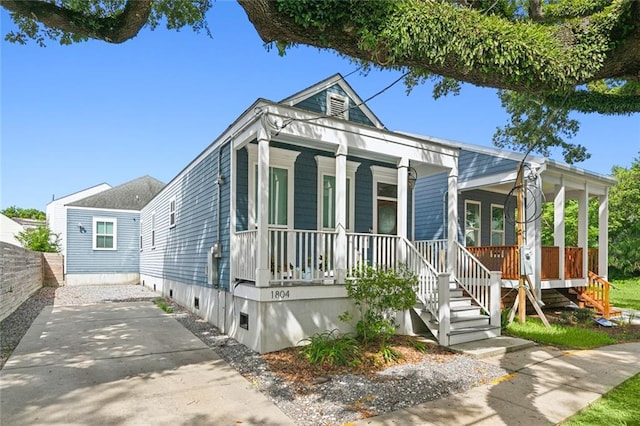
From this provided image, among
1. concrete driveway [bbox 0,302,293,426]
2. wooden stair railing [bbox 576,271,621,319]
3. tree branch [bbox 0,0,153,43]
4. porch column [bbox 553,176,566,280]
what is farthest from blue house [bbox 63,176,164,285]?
wooden stair railing [bbox 576,271,621,319]

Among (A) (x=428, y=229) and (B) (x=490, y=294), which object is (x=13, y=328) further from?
(A) (x=428, y=229)

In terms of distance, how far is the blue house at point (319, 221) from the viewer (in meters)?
6.47

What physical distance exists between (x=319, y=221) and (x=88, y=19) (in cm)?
545

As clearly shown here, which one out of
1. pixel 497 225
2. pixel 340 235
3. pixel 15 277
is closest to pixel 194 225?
pixel 15 277

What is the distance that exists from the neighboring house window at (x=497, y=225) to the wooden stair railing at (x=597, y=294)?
2.78 metres

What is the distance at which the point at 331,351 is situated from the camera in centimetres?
565

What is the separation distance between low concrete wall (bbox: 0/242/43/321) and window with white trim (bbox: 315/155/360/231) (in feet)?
21.9

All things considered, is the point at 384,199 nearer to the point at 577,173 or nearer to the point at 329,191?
the point at 329,191

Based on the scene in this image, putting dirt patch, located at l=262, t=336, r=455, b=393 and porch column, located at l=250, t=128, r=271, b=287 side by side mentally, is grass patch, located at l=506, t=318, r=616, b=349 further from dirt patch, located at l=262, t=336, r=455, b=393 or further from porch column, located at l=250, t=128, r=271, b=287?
porch column, located at l=250, t=128, r=271, b=287

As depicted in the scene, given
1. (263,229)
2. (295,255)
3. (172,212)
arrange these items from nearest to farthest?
(263,229)
(295,255)
(172,212)

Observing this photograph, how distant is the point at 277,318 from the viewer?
20.5 ft

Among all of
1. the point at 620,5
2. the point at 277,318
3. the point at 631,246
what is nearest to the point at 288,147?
the point at 277,318

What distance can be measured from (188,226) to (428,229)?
7.41 meters

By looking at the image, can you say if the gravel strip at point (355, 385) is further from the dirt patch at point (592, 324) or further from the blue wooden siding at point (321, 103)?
the blue wooden siding at point (321, 103)
